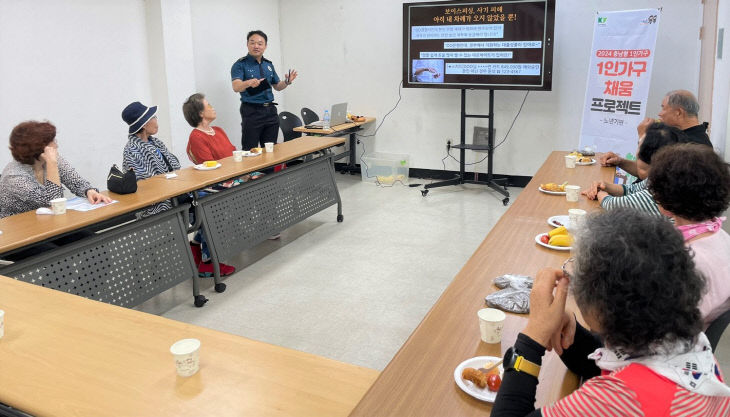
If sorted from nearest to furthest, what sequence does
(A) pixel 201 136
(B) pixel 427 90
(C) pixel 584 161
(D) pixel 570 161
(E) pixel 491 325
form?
(E) pixel 491 325, (D) pixel 570 161, (C) pixel 584 161, (A) pixel 201 136, (B) pixel 427 90

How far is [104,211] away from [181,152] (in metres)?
2.87

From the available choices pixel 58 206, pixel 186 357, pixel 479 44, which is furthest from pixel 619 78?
pixel 186 357

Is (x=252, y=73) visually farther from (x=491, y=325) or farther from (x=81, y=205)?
(x=491, y=325)

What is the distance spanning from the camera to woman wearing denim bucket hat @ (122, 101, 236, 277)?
3.82 metres

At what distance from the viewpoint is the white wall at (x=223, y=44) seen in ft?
20.0

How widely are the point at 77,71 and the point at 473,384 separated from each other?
4760 mm

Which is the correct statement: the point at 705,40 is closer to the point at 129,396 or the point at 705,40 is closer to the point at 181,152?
the point at 181,152

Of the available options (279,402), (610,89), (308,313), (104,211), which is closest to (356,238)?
(308,313)

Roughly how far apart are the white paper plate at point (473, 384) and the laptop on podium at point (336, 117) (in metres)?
5.00

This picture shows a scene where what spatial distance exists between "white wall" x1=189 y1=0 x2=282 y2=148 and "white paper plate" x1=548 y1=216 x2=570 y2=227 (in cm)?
426

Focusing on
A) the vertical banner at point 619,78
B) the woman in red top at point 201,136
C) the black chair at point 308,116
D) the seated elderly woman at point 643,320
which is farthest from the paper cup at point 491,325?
the black chair at point 308,116

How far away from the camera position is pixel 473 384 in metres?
1.41

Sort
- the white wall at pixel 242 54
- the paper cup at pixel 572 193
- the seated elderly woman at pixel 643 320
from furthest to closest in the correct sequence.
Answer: the white wall at pixel 242 54
the paper cup at pixel 572 193
the seated elderly woman at pixel 643 320

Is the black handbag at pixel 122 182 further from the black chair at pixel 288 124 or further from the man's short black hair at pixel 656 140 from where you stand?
the black chair at pixel 288 124
